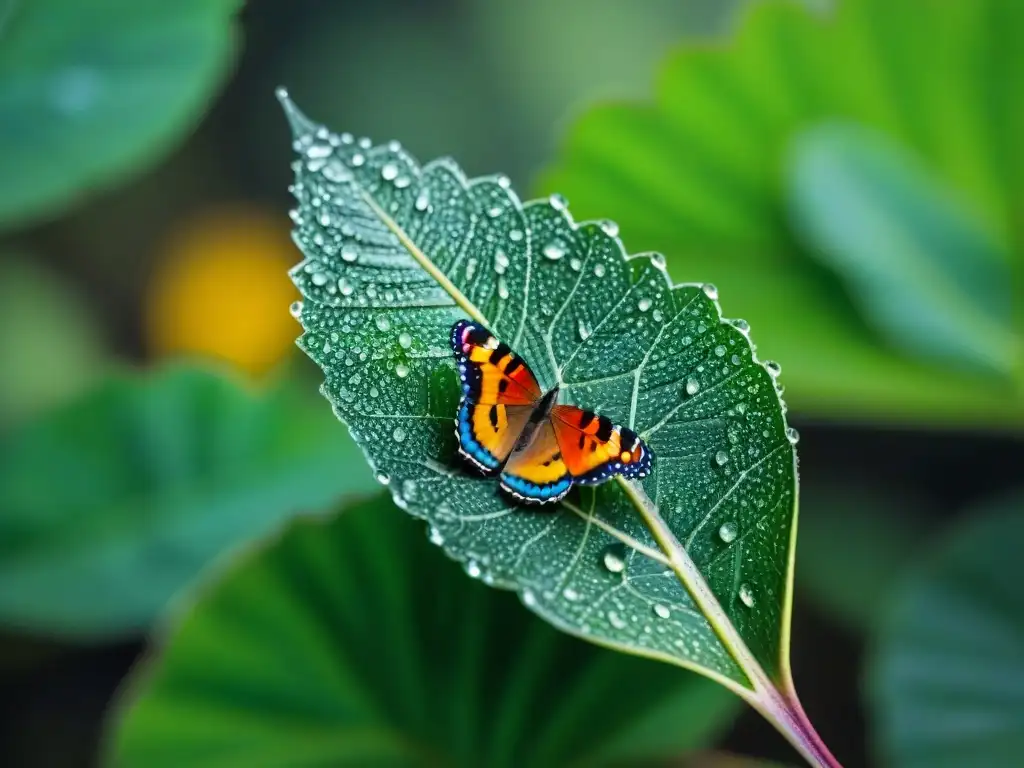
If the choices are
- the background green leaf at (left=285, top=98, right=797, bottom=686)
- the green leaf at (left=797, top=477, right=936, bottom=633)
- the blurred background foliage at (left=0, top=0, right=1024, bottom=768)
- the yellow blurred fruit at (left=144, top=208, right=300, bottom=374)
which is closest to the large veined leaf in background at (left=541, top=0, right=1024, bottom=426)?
the blurred background foliage at (left=0, top=0, right=1024, bottom=768)

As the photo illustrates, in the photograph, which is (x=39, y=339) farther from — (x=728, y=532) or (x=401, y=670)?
(x=728, y=532)

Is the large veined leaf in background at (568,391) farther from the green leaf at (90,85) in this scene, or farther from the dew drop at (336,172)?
the green leaf at (90,85)

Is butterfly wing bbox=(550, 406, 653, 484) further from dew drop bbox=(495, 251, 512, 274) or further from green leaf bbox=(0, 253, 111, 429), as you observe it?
green leaf bbox=(0, 253, 111, 429)

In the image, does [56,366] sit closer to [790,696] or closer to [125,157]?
[125,157]

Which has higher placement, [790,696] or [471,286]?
[471,286]

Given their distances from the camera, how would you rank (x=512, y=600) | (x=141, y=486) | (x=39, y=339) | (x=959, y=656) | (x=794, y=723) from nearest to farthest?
(x=794, y=723)
(x=512, y=600)
(x=959, y=656)
(x=141, y=486)
(x=39, y=339)

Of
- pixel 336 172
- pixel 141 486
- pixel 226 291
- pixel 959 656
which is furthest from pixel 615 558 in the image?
pixel 226 291

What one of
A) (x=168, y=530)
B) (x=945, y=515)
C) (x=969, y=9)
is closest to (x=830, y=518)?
(x=945, y=515)
